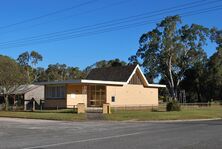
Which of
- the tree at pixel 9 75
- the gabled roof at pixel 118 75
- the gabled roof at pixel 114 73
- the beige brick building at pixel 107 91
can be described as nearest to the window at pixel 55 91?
the beige brick building at pixel 107 91

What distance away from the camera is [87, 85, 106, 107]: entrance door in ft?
177

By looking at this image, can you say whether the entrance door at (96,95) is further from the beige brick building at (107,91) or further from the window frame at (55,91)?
the window frame at (55,91)

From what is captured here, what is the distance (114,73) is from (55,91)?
10567 millimetres

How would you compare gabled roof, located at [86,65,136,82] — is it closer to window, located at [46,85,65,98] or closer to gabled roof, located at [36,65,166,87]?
gabled roof, located at [36,65,166,87]

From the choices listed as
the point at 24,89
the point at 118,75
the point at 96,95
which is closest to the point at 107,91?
the point at 96,95

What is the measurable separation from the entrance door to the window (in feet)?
12.2

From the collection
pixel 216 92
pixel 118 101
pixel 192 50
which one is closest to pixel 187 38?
pixel 192 50

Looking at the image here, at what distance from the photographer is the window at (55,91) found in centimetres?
5175

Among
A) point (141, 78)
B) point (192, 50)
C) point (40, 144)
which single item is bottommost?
point (40, 144)

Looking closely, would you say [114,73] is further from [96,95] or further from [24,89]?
[24,89]

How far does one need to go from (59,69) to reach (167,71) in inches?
2057

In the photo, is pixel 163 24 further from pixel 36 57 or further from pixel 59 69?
pixel 59 69

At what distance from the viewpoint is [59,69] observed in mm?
130625

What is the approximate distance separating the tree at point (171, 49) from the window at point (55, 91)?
33791mm
